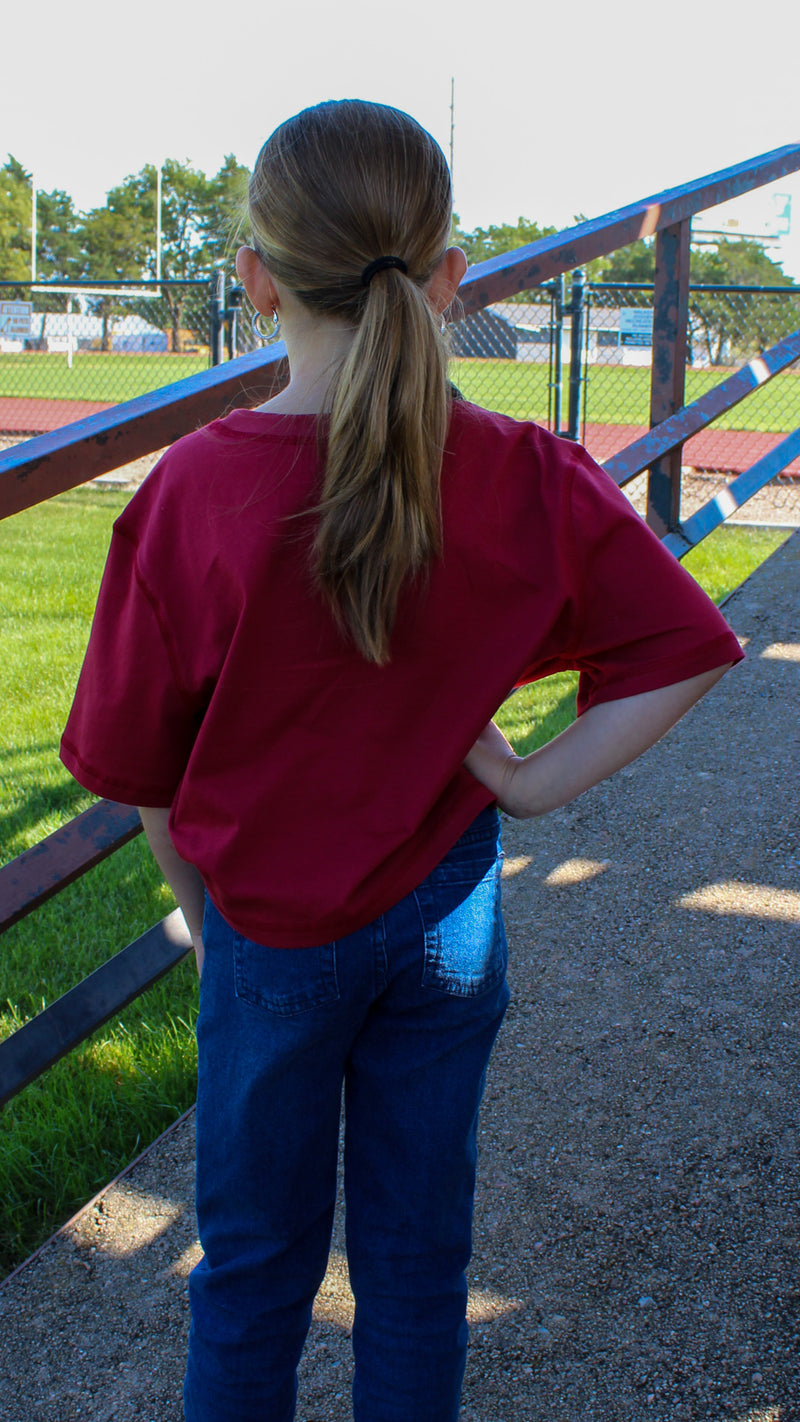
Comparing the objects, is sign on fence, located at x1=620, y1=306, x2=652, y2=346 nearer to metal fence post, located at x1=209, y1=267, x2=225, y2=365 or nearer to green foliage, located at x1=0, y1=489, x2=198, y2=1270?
metal fence post, located at x1=209, y1=267, x2=225, y2=365

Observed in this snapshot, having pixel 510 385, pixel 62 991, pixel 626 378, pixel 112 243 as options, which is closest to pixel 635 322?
pixel 62 991

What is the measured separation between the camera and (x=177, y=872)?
1368 mm

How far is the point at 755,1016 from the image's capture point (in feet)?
7.56

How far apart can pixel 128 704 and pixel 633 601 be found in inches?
20.8

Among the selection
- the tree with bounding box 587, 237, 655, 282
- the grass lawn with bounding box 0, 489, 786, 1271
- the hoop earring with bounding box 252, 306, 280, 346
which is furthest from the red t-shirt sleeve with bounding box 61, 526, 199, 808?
Result: the tree with bounding box 587, 237, 655, 282

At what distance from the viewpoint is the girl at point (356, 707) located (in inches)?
43.6

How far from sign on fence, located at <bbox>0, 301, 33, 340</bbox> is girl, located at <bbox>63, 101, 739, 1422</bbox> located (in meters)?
15.3

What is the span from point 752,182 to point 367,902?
2.79 meters

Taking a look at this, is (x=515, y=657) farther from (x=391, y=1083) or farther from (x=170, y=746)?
(x=391, y=1083)

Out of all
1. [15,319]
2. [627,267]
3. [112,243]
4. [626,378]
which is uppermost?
[112,243]

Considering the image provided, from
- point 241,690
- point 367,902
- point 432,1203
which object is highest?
point 241,690

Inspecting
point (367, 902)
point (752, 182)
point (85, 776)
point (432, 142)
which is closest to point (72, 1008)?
point (85, 776)

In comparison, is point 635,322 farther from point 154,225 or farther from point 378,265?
point 154,225

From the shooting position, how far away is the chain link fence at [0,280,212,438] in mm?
15219
